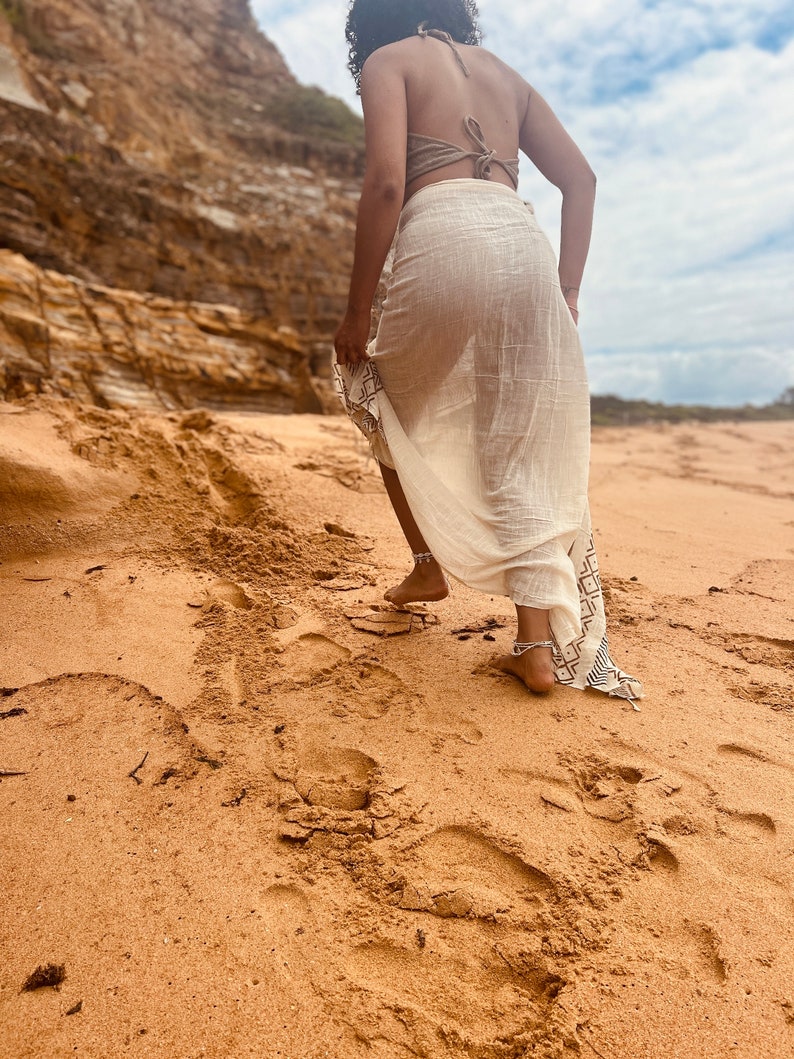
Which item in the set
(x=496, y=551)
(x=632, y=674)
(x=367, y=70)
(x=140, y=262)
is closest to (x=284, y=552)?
(x=496, y=551)

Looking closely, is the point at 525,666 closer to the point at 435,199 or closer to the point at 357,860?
→ the point at 357,860

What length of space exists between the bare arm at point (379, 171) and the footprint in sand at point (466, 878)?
1.29 m

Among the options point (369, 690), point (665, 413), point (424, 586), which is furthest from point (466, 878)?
point (665, 413)

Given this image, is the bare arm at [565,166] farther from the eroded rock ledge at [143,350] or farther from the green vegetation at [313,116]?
the green vegetation at [313,116]

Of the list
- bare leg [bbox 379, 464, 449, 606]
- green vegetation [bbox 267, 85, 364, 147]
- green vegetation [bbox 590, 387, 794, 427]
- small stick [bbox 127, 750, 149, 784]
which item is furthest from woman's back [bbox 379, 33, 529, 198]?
green vegetation [bbox 267, 85, 364, 147]

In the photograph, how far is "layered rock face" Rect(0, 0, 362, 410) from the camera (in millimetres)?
7137

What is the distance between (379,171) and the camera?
1.59m

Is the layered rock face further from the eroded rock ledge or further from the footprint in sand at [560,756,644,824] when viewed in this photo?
the footprint in sand at [560,756,644,824]

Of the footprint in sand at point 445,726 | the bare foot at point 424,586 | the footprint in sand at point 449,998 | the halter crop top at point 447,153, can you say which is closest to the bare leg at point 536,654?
the footprint in sand at point 445,726

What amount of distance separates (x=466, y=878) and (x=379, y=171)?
62.9 inches

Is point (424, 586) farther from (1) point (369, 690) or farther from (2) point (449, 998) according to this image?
(2) point (449, 998)

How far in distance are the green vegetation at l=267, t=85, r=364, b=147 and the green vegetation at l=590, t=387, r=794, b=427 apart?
320 inches

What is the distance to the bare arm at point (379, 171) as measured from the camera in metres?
1.59

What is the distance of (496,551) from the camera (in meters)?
1.63
